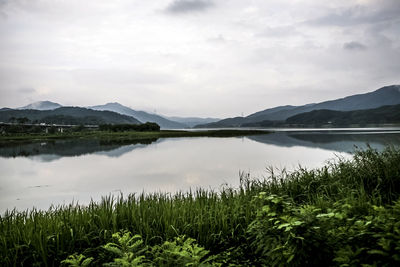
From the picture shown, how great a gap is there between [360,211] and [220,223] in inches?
104

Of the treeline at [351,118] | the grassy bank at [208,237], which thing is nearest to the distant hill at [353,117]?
the treeline at [351,118]

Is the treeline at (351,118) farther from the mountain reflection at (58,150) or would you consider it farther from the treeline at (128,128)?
the mountain reflection at (58,150)

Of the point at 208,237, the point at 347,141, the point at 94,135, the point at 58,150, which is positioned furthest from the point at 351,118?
the point at 208,237

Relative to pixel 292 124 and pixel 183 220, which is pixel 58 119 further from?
pixel 183 220

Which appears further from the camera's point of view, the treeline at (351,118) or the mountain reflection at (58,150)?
the treeline at (351,118)

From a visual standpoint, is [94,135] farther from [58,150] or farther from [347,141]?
[347,141]

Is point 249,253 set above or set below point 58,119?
below

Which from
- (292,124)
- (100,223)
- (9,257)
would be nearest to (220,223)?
(100,223)

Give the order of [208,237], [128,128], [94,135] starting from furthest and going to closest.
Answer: [128,128] < [94,135] < [208,237]

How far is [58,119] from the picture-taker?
17225 centimetres

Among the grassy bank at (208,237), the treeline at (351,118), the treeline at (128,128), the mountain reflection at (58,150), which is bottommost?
the mountain reflection at (58,150)

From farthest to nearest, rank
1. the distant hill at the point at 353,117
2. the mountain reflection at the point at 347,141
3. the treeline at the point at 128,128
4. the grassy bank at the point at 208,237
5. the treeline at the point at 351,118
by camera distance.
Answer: the distant hill at the point at 353,117, the treeline at the point at 351,118, the treeline at the point at 128,128, the mountain reflection at the point at 347,141, the grassy bank at the point at 208,237

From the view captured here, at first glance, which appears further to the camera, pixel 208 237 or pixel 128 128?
pixel 128 128

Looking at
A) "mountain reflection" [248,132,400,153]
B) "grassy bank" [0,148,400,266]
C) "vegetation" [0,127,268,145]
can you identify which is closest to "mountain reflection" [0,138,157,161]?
"vegetation" [0,127,268,145]
